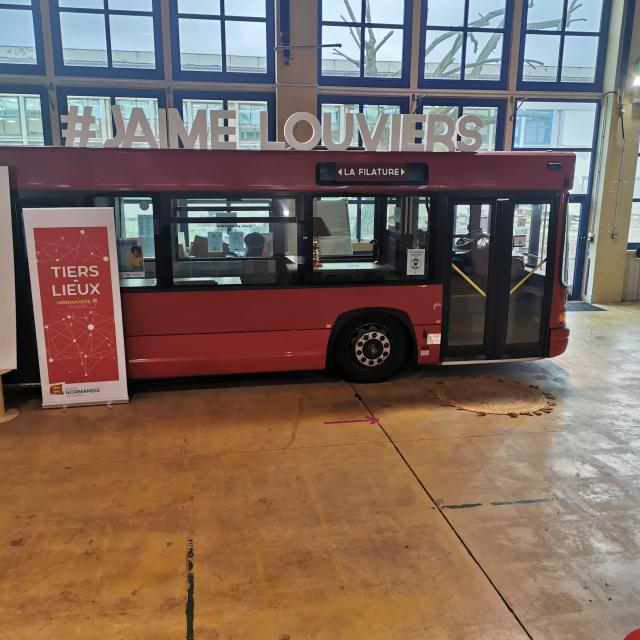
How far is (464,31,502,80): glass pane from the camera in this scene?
9.92 metres

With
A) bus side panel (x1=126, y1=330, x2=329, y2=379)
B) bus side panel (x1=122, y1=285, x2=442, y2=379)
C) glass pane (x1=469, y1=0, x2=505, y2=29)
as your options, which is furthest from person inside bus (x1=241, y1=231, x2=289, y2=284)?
glass pane (x1=469, y1=0, x2=505, y2=29)

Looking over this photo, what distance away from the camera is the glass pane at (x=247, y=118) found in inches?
375

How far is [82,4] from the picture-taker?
8773 millimetres

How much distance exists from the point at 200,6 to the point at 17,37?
9.05 feet

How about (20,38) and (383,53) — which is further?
(383,53)

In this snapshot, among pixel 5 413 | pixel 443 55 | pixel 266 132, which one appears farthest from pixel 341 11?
pixel 5 413

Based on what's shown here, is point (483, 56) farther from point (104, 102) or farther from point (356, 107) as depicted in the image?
point (104, 102)

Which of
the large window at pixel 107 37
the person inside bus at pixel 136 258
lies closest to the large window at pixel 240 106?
Result: the large window at pixel 107 37

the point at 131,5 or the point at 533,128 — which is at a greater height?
the point at 131,5

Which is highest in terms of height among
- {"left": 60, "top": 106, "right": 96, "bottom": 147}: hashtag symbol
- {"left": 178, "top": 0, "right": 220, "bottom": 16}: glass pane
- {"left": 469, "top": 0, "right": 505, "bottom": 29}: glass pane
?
{"left": 469, "top": 0, "right": 505, "bottom": 29}: glass pane

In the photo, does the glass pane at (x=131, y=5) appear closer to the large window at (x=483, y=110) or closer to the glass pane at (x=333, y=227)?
the large window at (x=483, y=110)

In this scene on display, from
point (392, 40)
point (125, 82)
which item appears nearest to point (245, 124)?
point (125, 82)

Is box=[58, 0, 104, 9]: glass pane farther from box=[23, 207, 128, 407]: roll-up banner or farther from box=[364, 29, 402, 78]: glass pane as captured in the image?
box=[23, 207, 128, 407]: roll-up banner

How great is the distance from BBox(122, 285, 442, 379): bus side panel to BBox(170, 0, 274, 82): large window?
500 cm
